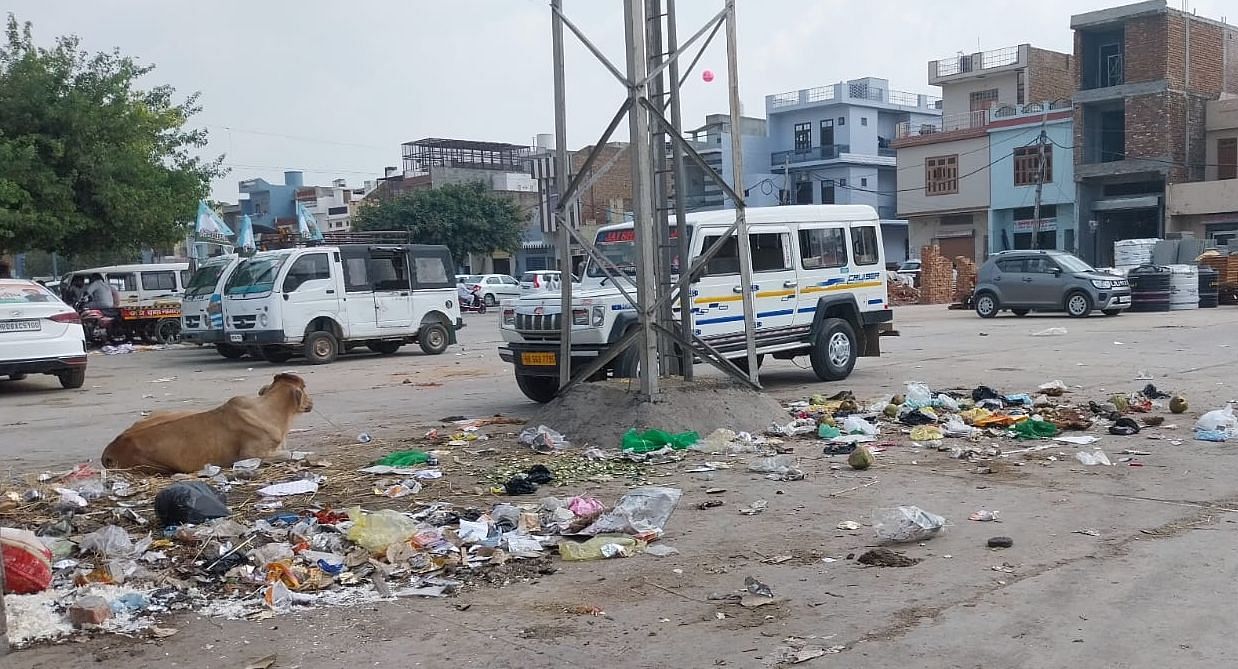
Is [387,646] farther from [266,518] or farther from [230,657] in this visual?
[266,518]

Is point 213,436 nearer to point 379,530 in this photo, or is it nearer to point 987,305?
point 379,530

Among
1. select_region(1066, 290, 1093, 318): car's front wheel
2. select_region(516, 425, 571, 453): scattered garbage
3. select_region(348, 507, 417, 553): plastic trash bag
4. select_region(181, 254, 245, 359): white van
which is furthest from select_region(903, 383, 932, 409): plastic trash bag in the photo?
select_region(1066, 290, 1093, 318): car's front wheel

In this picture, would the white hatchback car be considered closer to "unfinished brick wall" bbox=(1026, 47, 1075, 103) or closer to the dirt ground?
the dirt ground

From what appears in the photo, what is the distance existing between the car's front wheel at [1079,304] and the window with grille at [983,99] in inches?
1295

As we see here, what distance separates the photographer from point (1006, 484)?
7289 millimetres

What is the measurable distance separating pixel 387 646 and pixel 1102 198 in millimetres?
47573

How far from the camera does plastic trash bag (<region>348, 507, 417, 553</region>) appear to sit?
5.92m

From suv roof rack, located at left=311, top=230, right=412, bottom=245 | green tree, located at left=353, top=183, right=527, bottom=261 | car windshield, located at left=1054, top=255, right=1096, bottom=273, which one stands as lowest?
car windshield, located at left=1054, top=255, right=1096, bottom=273

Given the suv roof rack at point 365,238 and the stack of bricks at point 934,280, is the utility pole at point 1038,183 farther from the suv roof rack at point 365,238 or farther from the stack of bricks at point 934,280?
the suv roof rack at point 365,238

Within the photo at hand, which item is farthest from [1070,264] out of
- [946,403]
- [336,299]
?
[946,403]

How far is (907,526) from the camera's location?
230 inches

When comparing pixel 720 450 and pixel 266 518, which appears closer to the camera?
pixel 266 518

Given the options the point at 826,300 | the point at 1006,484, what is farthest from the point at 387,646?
the point at 826,300

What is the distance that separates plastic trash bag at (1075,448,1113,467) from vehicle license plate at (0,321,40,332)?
1281 centimetres
